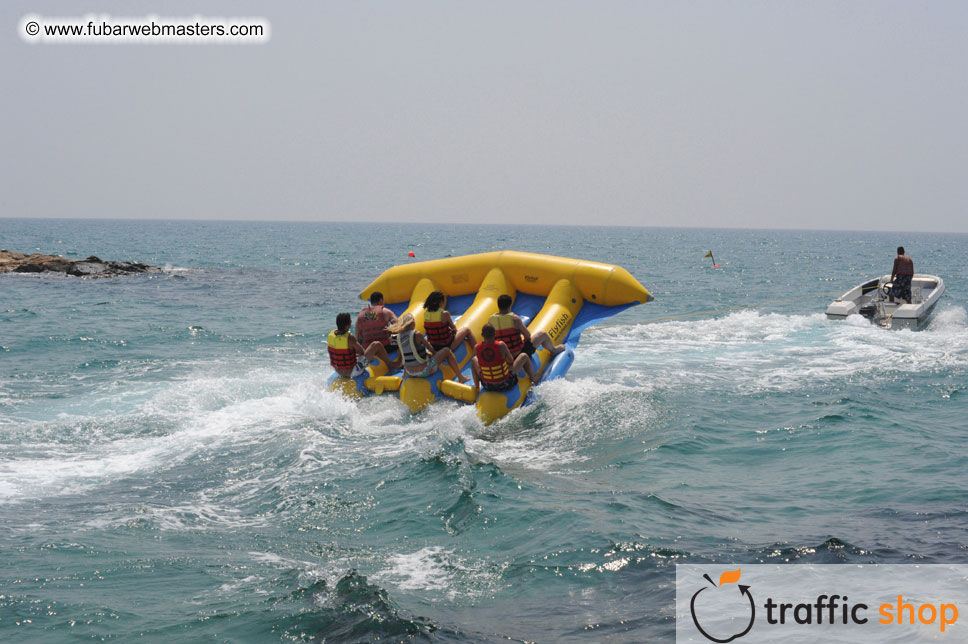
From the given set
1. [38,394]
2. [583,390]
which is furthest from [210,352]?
[583,390]

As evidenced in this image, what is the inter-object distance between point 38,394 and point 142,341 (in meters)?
4.22

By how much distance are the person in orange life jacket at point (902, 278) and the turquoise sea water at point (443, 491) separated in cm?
241

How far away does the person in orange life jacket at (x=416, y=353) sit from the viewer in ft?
25.0

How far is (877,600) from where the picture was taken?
422 centimetres

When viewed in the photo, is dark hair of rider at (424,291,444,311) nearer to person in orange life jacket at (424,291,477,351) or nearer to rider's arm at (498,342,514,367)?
person in orange life jacket at (424,291,477,351)

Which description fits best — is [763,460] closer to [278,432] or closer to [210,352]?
[278,432]

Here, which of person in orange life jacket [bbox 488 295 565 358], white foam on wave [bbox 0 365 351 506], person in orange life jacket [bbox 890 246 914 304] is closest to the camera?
white foam on wave [bbox 0 365 351 506]

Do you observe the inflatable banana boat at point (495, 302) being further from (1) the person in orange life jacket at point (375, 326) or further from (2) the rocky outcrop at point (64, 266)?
(2) the rocky outcrop at point (64, 266)

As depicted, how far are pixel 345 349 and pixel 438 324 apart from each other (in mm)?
1018

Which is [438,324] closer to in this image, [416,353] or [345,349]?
[416,353]

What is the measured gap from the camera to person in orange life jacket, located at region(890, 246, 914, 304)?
1369 cm

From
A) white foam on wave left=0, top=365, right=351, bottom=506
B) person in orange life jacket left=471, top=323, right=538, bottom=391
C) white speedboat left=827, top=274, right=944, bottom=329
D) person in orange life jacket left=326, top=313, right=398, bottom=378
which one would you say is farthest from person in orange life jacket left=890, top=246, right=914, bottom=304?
white foam on wave left=0, top=365, right=351, bottom=506

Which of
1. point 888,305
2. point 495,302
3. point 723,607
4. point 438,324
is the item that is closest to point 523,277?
point 495,302

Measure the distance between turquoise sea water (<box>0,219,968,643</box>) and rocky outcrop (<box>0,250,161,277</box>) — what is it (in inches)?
585
